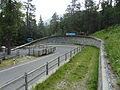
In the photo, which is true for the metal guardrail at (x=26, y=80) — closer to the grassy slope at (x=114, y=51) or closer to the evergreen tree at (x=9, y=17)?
the grassy slope at (x=114, y=51)

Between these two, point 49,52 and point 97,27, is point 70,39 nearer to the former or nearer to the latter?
point 97,27

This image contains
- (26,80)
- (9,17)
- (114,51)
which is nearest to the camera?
(26,80)

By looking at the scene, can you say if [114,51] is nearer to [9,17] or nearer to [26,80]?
[26,80]

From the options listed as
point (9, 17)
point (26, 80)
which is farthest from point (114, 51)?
point (9, 17)

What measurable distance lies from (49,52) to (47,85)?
55.3ft

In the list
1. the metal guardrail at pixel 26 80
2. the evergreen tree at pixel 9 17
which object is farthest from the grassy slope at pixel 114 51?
the evergreen tree at pixel 9 17

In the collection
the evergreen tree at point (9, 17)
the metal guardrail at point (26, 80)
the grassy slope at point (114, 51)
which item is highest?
the evergreen tree at point (9, 17)

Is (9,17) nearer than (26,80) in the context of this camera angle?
No

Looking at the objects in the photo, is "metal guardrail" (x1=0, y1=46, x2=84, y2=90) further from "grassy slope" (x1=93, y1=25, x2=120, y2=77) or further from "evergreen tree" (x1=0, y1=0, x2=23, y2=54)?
"evergreen tree" (x1=0, y1=0, x2=23, y2=54)

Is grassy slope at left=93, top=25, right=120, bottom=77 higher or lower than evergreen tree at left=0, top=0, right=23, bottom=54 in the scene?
lower

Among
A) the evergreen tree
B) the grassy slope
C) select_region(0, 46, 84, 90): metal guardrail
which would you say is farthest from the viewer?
A: the evergreen tree

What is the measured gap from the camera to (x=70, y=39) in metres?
Result: 42.5

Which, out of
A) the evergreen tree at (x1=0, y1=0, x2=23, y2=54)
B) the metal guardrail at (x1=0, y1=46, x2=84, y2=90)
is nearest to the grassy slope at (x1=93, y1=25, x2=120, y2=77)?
the metal guardrail at (x1=0, y1=46, x2=84, y2=90)

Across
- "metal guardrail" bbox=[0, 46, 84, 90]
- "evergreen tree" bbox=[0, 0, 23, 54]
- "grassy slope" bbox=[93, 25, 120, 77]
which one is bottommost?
"metal guardrail" bbox=[0, 46, 84, 90]
